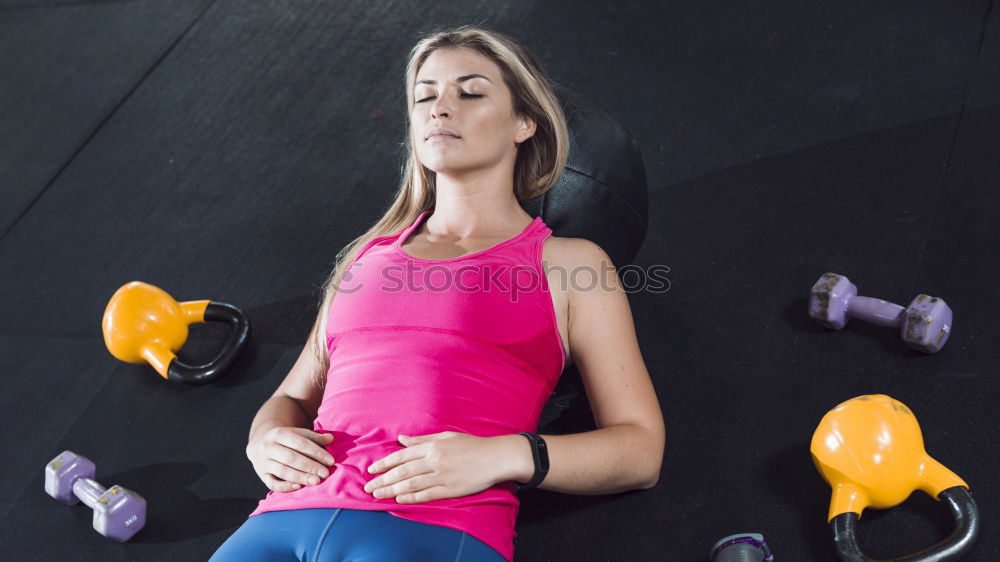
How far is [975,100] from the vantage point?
2541mm

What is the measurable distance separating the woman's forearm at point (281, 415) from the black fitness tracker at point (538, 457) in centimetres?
50

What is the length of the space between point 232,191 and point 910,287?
1.95m

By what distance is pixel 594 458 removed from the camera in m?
1.63

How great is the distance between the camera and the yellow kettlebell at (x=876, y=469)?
5.34 feet

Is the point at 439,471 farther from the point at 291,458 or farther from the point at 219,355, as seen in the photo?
the point at 219,355

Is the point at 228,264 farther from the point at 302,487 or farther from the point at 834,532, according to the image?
the point at 834,532

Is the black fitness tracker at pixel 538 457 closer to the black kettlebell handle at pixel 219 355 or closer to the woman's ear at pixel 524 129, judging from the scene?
the woman's ear at pixel 524 129

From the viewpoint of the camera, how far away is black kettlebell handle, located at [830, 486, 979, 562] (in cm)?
158

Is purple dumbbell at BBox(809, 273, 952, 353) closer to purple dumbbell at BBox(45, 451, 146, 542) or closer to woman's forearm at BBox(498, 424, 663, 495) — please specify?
woman's forearm at BBox(498, 424, 663, 495)

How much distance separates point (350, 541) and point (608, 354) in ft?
1.84

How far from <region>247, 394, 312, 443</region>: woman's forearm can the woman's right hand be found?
0.08 meters

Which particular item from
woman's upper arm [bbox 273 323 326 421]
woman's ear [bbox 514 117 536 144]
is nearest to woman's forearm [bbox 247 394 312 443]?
woman's upper arm [bbox 273 323 326 421]

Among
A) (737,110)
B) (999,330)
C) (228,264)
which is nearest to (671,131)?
(737,110)

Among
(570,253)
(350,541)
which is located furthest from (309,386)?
(570,253)
